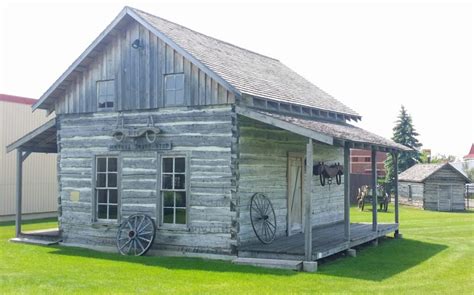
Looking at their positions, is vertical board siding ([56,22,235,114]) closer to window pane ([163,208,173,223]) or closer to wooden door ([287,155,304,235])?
window pane ([163,208,173,223])

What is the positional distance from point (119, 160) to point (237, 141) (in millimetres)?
4005

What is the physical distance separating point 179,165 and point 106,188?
273 cm

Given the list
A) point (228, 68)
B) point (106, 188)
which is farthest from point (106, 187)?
point (228, 68)

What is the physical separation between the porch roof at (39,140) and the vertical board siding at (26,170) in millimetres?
7119

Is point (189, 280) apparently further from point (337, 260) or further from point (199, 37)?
point (199, 37)

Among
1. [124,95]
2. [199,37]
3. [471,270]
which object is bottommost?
[471,270]

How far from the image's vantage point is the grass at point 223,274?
35.4ft

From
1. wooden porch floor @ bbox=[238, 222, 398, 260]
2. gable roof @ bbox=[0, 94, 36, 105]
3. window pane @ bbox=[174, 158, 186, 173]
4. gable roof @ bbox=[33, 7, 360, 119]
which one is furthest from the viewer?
gable roof @ bbox=[0, 94, 36, 105]

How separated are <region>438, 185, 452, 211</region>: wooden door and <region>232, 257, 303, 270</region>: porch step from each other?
24985 mm

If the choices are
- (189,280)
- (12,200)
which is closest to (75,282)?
(189,280)

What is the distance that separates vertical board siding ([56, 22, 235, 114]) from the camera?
14609mm

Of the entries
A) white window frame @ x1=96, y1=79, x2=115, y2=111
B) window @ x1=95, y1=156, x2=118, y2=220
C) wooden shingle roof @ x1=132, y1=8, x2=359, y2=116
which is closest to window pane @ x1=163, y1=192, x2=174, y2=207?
window @ x1=95, y1=156, x2=118, y2=220

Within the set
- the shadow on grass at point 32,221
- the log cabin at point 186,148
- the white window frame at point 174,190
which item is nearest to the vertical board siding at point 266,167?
the log cabin at point 186,148

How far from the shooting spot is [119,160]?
16016 millimetres
